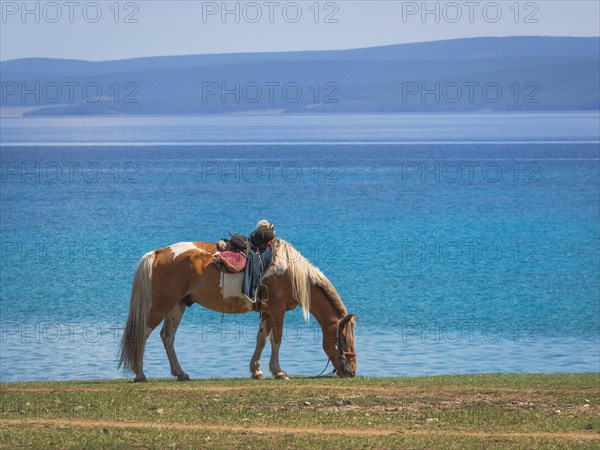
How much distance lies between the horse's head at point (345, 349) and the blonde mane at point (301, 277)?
23cm

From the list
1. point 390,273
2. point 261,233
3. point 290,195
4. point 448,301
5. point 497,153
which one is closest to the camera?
point 261,233

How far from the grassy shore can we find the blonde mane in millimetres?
1086

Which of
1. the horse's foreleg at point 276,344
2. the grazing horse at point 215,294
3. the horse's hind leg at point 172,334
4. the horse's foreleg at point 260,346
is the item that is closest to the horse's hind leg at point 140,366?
the grazing horse at point 215,294

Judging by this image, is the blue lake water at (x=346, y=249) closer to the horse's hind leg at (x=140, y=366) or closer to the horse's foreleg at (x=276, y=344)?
the horse's foreleg at (x=276, y=344)

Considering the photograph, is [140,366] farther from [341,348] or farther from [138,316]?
[341,348]

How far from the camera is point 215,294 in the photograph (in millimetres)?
17234

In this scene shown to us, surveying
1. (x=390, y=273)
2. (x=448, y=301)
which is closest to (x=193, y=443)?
(x=448, y=301)

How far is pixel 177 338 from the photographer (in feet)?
92.9

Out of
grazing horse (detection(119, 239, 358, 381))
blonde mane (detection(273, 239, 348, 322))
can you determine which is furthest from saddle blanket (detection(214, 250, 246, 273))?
blonde mane (detection(273, 239, 348, 322))

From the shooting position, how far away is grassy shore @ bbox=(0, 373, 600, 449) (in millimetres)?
12133

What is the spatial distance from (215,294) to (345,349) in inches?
76.5

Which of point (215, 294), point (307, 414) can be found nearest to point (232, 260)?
point (215, 294)

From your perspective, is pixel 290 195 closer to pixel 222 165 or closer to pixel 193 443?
pixel 222 165

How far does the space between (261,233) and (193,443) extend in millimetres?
5454
